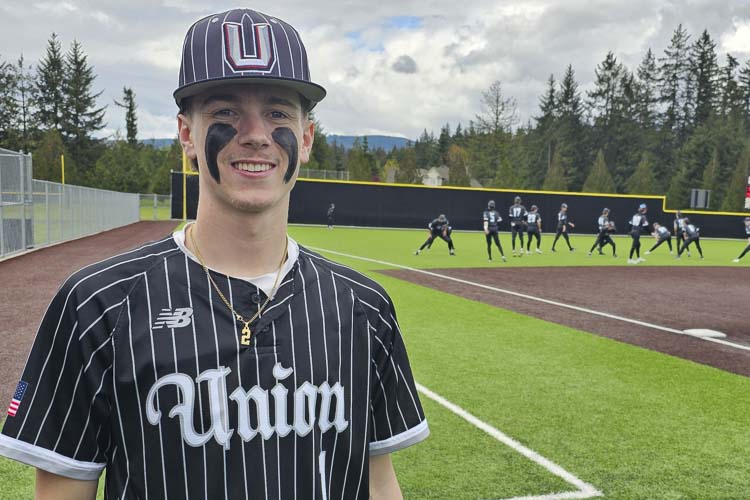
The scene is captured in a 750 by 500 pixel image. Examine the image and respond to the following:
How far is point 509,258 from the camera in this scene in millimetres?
24000

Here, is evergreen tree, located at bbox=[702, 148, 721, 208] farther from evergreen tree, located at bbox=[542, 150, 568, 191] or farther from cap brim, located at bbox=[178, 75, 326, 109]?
cap brim, located at bbox=[178, 75, 326, 109]

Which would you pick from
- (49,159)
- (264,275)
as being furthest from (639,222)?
(49,159)

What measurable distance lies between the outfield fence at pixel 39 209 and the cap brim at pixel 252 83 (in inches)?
717

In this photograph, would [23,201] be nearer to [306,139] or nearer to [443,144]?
[306,139]

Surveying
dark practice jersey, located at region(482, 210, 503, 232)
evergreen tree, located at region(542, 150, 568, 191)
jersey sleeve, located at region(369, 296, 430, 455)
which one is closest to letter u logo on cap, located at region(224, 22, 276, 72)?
jersey sleeve, located at region(369, 296, 430, 455)

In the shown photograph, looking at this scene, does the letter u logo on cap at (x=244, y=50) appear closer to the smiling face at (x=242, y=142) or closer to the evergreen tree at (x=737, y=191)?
the smiling face at (x=242, y=142)

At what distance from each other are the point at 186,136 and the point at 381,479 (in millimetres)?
1204

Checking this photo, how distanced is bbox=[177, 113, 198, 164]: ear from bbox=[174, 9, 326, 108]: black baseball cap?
0.38 ft

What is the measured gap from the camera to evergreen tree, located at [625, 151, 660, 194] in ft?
242

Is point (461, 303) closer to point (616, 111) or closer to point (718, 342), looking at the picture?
point (718, 342)

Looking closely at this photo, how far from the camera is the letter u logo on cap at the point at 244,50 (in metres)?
1.71

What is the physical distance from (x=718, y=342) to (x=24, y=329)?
10.1m

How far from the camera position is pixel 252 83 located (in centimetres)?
178

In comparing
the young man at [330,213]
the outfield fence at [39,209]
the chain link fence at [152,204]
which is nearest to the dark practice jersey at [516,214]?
the outfield fence at [39,209]
